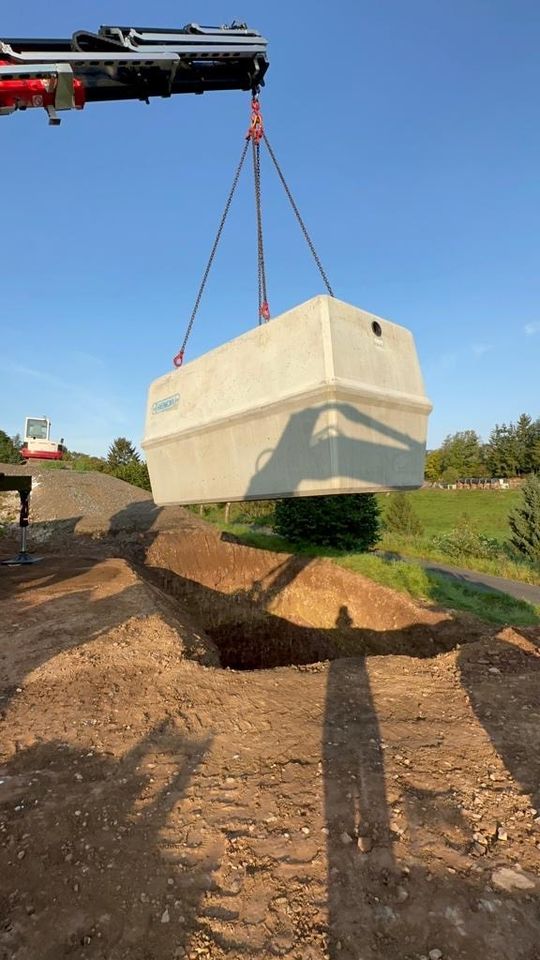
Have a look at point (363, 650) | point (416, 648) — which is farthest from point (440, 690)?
point (363, 650)

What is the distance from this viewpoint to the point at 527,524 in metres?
24.6

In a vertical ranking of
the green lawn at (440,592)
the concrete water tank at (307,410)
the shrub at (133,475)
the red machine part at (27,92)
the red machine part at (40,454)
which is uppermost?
the red machine part at (27,92)

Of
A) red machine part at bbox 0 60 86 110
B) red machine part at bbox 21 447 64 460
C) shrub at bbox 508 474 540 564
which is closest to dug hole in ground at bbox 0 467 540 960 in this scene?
red machine part at bbox 0 60 86 110

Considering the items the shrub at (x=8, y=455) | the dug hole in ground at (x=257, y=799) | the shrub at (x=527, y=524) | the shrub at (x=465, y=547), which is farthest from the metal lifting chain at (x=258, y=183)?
the shrub at (x=8, y=455)

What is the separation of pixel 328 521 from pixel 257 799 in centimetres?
1241

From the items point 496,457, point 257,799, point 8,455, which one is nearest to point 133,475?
point 8,455

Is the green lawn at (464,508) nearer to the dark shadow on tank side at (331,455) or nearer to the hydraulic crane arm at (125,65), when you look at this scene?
the dark shadow on tank side at (331,455)

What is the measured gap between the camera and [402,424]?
15.5 feet

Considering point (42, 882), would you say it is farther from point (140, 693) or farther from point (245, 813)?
point (140, 693)

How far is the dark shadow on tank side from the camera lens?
416cm

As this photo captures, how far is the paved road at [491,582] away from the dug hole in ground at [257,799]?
9.02 meters

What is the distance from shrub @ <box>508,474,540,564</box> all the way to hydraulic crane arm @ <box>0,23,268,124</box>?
23855 millimetres

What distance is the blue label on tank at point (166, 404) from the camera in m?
5.72

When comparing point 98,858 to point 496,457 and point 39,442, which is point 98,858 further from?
point 496,457
